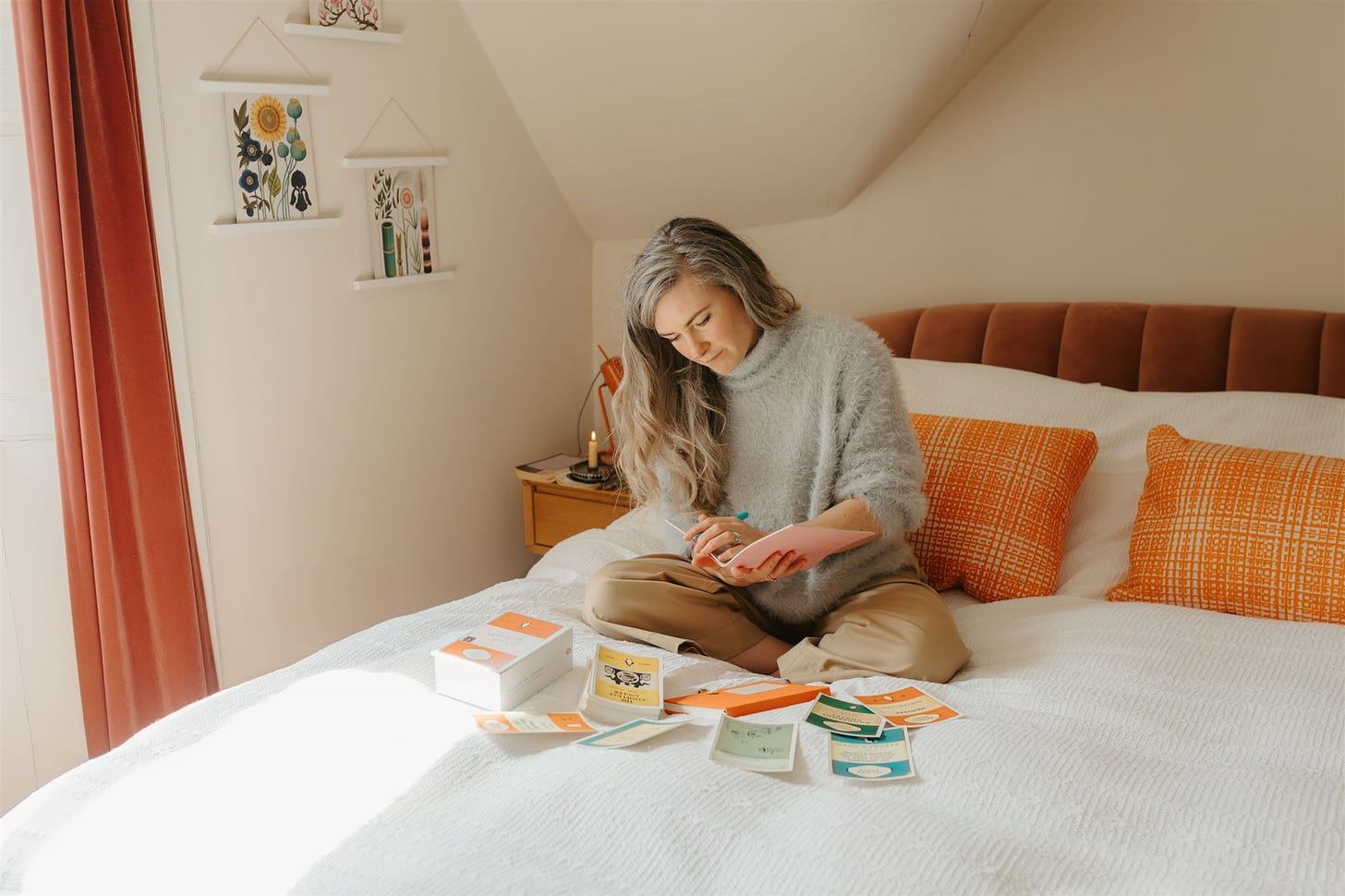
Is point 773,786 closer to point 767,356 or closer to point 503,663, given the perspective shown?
point 503,663

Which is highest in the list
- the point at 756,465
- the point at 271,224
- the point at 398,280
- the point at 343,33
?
the point at 343,33

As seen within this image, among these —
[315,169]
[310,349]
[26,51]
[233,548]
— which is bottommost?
[233,548]

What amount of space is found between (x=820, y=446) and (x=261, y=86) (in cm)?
131

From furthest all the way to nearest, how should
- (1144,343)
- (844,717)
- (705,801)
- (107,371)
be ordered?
(1144,343) < (107,371) < (844,717) < (705,801)

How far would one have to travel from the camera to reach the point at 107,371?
1808 mm

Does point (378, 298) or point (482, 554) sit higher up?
point (378, 298)

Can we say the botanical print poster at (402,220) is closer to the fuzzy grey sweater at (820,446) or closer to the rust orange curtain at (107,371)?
the rust orange curtain at (107,371)

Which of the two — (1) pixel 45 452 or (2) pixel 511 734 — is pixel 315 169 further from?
(2) pixel 511 734

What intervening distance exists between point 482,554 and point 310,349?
0.80m

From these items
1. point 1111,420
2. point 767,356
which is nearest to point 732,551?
point 767,356

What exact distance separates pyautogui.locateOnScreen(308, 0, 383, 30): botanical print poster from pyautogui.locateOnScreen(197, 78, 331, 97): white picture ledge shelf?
13 centimetres

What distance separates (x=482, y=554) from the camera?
2.79 meters

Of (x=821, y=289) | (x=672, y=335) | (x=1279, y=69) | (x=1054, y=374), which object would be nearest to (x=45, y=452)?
(x=672, y=335)

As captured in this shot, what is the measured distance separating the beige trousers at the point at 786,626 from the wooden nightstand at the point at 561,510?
73 centimetres
